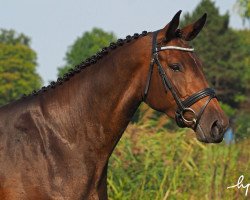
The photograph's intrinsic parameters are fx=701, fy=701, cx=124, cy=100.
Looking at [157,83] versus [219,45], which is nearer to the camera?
[157,83]

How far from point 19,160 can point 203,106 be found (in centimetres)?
148

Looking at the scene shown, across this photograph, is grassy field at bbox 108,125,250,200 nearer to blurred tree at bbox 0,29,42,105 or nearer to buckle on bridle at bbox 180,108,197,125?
buckle on bridle at bbox 180,108,197,125

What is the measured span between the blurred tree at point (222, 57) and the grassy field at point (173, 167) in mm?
66095

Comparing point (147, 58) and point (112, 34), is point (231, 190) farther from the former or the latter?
point (112, 34)

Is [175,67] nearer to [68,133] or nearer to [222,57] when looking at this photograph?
[68,133]

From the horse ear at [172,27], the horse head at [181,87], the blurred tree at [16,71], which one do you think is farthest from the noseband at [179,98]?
the blurred tree at [16,71]

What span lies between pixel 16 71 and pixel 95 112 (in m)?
81.0

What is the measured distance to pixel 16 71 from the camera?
85.6 metres

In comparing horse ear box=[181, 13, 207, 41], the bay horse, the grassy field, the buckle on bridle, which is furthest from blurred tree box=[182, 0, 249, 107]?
the buckle on bridle

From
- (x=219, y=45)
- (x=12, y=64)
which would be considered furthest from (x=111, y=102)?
(x=12, y=64)

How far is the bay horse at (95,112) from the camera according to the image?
17.7ft

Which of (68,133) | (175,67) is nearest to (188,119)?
(175,67)

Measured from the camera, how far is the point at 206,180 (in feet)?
33.4

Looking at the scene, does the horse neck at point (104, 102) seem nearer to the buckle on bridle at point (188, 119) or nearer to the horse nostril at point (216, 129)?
the buckle on bridle at point (188, 119)
